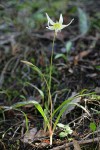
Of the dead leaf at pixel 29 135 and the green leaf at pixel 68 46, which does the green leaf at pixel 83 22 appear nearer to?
the green leaf at pixel 68 46

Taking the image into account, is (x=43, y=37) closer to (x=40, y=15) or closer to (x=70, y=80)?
(x=40, y=15)

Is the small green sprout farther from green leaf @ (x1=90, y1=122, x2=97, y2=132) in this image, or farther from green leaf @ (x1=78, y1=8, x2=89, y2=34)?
green leaf @ (x1=78, y1=8, x2=89, y2=34)

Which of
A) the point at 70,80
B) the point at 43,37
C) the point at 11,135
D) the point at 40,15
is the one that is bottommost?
the point at 11,135

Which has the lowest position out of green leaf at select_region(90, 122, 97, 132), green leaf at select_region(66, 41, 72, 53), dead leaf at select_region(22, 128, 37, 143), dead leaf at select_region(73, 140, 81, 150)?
dead leaf at select_region(22, 128, 37, 143)

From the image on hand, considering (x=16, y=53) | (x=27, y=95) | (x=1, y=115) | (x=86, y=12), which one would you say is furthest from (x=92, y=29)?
(x=1, y=115)

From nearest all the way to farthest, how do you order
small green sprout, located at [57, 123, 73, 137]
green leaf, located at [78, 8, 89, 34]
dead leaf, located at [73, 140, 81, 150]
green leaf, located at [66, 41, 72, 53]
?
dead leaf, located at [73, 140, 81, 150], small green sprout, located at [57, 123, 73, 137], green leaf, located at [66, 41, 72, 53], green leaf, located at [78, 8, 89, 34]

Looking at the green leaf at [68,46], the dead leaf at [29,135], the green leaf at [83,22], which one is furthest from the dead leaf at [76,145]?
the green leaf at [83,22]

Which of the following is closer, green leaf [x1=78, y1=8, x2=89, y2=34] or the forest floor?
the forest floor

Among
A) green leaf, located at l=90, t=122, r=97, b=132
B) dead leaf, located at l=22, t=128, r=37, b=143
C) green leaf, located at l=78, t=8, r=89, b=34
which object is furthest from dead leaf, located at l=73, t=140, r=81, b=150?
green leaf, located at l=78, t=8, r=89, b=34

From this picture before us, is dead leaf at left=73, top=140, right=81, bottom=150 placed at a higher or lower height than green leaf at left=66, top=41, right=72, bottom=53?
lower
